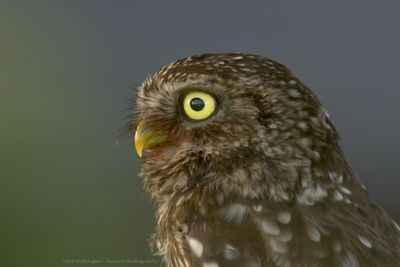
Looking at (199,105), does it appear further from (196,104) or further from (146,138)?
(146,138)

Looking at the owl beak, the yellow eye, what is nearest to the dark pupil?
the yellow eye

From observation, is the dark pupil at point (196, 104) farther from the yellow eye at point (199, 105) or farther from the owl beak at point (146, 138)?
the owl beak at point (146, 138)

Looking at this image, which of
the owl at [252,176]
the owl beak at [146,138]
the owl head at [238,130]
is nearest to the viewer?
the owl at [252,176]

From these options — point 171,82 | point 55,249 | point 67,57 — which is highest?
point 171,82

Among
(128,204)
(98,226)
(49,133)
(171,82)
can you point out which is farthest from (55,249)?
(171,82)

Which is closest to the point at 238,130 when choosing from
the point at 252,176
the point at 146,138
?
the point at 252,176

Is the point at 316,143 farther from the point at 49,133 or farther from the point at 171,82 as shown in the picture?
the point at 49,133

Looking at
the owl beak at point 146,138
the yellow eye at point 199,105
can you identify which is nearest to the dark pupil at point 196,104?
the yellow eye at point 199,105

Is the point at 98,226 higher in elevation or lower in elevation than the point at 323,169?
lower
